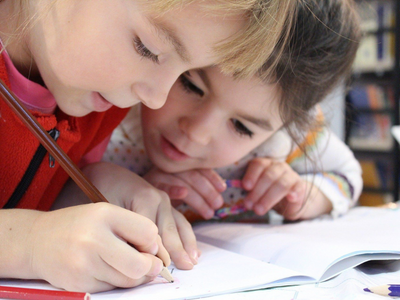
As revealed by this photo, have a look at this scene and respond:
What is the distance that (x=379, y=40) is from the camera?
6.41 ft

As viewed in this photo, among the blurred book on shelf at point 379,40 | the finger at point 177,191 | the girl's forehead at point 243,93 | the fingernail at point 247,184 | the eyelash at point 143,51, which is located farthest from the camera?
the blurred book on shelf at point 379,40

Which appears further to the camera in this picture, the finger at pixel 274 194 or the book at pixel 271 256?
the finger at pixel 274 194

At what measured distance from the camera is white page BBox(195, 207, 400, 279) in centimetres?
48

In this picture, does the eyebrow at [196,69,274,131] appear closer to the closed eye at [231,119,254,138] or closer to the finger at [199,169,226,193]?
the closed eye at [231,119,254,138]

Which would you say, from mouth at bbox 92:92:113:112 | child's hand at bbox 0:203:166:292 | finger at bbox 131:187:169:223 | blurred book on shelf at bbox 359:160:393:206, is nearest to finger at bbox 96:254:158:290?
child's hand at bbox 0:203:166:292

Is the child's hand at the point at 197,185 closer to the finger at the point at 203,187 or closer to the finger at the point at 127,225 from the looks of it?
the finger at the point at 203,187

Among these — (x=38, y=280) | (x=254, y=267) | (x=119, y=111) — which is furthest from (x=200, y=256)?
(x=119, y=111)

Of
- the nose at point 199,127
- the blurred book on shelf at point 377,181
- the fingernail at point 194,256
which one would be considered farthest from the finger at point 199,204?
the blurred book on shelf at point 377,181

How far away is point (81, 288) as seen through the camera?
37 cm

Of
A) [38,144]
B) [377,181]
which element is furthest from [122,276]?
[377,181]

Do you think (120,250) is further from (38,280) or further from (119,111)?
(119,111)

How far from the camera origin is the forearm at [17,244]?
0.39m

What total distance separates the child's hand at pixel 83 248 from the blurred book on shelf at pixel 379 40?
5.62 feet

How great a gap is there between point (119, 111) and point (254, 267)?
0.35m
